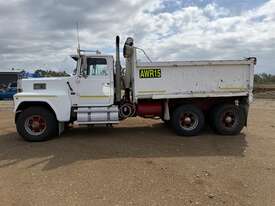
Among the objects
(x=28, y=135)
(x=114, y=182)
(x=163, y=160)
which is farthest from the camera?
(x=28, y=135)

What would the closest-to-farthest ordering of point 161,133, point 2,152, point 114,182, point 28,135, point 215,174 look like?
point 114,182, point 215,174, point 2,152, point 28,135, point 161,133

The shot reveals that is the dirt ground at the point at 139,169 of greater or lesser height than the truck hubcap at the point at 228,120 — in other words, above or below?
below

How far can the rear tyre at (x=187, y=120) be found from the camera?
1128 cm

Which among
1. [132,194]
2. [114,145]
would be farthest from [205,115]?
[132,194]

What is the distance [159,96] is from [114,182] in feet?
15.3

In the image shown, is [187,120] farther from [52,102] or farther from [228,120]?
[52,102]

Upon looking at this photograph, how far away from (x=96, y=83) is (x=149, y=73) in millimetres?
1582

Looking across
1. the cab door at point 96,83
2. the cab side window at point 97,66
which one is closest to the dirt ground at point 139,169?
the cab door at point 96,83

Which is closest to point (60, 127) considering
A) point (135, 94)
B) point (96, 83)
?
point (96, 83)

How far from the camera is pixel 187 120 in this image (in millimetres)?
11367

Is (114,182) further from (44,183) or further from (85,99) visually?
(85,99)

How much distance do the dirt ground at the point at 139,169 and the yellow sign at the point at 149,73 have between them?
176 centimetres

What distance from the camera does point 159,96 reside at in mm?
11188

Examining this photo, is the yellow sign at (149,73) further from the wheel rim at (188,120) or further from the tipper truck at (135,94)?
the wheel rim at (188,120)
